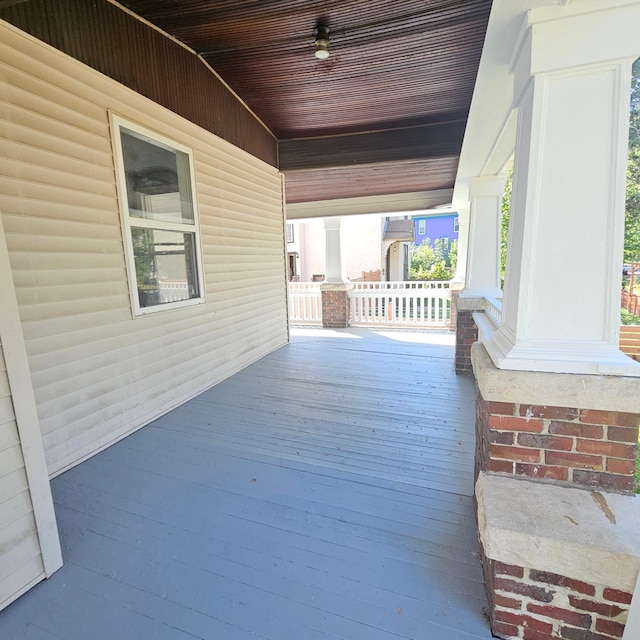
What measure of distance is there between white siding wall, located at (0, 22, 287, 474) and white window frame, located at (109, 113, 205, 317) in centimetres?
5

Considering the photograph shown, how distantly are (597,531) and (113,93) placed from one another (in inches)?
160

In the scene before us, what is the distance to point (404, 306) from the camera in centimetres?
833

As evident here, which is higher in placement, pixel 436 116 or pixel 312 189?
pixel 436 116

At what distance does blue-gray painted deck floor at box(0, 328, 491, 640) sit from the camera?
57.9 inches

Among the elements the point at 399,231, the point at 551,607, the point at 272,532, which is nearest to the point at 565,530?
the point at 551,607

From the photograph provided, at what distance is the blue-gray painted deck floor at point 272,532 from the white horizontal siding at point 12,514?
0.11 meters

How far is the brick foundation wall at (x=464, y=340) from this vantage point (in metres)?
4.55

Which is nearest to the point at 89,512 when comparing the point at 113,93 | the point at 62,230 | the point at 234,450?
the point at 234,450

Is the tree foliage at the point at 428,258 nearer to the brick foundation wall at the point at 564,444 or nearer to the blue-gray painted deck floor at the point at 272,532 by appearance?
the blue-gray painted deck floor at the point at 272,532

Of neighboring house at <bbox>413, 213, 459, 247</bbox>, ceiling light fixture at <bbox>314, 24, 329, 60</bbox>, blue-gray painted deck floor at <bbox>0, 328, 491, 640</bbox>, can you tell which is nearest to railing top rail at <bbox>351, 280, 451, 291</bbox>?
blue-gray painted deck floor at <bbox>0, 328, 491, 640</bbox>

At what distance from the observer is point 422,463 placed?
2566 mm

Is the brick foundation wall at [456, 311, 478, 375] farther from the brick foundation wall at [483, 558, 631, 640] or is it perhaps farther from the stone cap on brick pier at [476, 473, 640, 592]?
the brick foundation wall at [483, 558, 631, 640]

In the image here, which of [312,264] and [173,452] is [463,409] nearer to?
[173,452]

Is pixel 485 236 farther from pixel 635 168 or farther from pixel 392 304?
pixel 392 304
